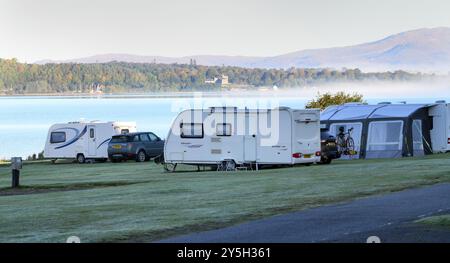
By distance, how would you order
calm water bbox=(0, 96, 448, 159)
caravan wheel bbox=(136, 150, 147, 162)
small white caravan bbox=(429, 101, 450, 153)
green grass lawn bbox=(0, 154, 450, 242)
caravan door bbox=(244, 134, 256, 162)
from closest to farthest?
green grass lawn bbox=(0, 154, 450, 242)
caravan door bbox=(244, 134, 256, 162)
small white caravan bbox=(429, 101, 450, 153)
caravan wheel bbox=(136, 150, 147, 162)
calm water bbox=(0, 96, 448, 159)

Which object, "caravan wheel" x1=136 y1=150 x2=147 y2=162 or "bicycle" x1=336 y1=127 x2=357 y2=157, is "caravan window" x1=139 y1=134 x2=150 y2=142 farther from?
"bicycle" x1=336 y1=127 x2=357 y2=157

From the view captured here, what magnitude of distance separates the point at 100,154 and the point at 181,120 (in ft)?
46.4

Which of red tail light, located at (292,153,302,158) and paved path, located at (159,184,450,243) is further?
red tail light, located at (292,153,302,158)

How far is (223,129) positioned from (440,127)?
457 inches

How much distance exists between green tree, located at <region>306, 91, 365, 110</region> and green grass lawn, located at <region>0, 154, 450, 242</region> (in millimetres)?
32675

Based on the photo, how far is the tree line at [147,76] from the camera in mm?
99250

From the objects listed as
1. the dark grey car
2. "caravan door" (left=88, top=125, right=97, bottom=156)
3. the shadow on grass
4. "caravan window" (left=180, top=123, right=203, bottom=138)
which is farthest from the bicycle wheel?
"caravan door" (left=88, top=125, right=97, bottom=156)

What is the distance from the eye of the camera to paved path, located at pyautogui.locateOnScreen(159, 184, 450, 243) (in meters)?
12.5

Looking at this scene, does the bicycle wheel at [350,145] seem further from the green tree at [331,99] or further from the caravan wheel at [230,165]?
the green tree at [331,99]

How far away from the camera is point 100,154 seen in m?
47.0

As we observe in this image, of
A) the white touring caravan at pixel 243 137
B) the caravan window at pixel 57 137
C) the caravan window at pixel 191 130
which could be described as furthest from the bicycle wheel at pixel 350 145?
the caravan window at pixel 57 137

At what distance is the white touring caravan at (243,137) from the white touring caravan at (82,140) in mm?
13677
